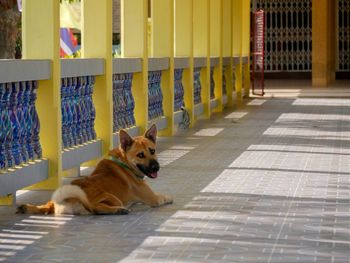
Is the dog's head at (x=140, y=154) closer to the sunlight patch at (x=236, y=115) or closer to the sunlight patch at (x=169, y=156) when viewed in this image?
the sunlight patch at (x=169, y=156)

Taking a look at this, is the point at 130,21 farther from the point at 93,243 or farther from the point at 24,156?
the point at 93,243

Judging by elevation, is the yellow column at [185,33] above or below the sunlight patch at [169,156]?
above

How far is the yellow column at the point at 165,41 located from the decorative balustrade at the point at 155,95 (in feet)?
0.74

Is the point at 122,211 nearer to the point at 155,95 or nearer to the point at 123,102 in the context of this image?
the point at 123,102

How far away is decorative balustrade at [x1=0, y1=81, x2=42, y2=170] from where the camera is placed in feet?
30.0

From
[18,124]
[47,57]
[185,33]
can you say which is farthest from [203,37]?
[18,124]

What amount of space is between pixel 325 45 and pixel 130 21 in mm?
18145

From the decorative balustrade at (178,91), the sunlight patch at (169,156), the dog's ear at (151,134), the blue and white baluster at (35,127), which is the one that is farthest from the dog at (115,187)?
the decorative balustrade at (178,91)

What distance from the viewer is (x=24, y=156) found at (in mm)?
9617

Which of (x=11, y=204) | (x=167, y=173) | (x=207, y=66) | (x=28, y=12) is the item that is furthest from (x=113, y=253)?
(x=207, y=66)

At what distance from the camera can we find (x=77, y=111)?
37.3ft

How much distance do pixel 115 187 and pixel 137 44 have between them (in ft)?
19.3

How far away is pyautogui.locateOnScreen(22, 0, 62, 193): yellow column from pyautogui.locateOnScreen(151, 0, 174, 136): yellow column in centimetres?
649

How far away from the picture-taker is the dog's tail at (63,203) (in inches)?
340
